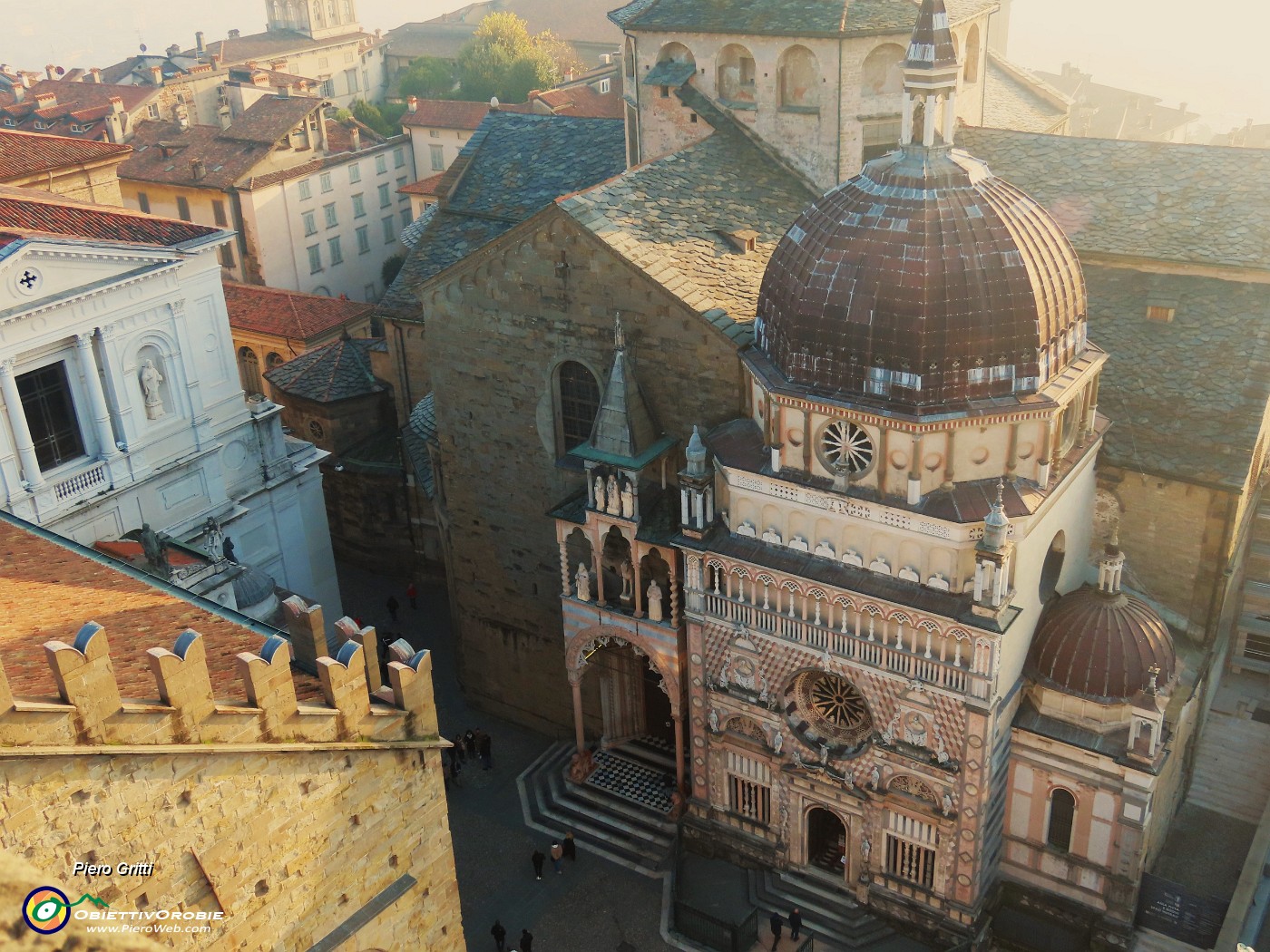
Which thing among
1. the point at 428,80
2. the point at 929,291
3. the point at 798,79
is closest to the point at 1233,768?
the point at 929,291

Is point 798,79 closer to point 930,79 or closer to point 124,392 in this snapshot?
point 930,79

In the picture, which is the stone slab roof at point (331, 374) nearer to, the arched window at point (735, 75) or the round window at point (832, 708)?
the arched window at point (735, 75)

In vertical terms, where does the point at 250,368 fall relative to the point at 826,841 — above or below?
above

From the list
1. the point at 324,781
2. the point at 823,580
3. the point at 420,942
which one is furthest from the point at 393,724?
the point at 823,580

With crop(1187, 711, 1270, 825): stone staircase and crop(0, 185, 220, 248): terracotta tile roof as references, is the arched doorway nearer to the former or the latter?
crop(1187, 711, 1270, 825): stone staircase

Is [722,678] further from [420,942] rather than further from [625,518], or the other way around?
[420,942]

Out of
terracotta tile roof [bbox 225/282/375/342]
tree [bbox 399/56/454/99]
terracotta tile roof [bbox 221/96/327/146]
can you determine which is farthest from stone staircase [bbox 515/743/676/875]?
tree [bbox 399/56/454/99]

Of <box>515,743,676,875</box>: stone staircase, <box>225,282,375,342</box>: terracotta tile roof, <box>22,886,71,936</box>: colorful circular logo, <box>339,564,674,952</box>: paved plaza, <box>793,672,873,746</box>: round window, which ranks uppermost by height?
<box>22,886,71,936</box>: colorful circular logo
